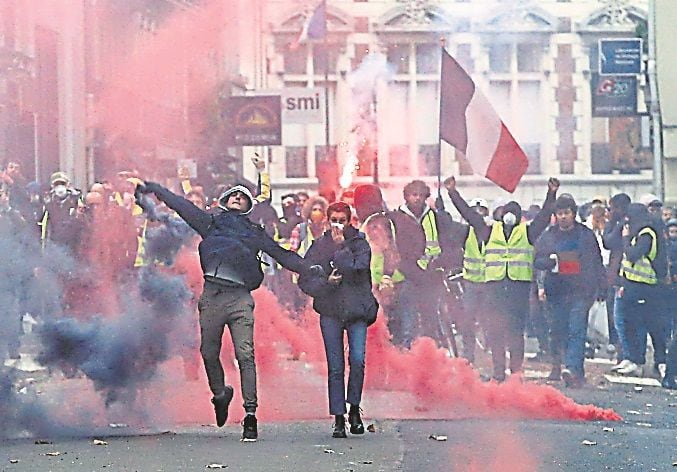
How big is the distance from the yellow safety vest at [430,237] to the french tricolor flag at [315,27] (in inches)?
71.8

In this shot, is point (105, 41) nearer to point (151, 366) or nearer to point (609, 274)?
point (151, 366)

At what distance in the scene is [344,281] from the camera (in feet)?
34.9

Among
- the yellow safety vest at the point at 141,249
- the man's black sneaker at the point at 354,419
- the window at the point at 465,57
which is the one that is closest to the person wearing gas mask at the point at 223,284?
the man's black sneaker at the point at 354,419

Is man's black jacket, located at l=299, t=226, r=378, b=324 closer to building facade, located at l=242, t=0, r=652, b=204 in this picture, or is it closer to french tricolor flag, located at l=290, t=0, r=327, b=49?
building facade, located at l=242, t=0, r=652, b=204

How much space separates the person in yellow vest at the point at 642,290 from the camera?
1516 centimetres

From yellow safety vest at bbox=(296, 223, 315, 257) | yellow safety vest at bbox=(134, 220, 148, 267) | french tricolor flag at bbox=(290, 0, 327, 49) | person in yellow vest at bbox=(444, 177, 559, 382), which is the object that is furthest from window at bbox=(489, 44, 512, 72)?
yellow safety vest at bbox=(134, 220, 148, 267)

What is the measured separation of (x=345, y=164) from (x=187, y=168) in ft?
5.80

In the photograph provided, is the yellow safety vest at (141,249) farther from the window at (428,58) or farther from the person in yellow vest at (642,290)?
the person in yellow vest at (642,290)

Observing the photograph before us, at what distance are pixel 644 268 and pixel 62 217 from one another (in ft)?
17.6

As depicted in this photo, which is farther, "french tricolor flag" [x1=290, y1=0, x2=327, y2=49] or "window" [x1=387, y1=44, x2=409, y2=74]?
"window" [x1=387, y1=44, x2=409, y2=74]

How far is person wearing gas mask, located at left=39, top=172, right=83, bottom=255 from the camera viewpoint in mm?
11984

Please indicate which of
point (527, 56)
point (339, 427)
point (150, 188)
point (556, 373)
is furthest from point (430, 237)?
point (150, 188)

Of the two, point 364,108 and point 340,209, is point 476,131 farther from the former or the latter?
point 340,209

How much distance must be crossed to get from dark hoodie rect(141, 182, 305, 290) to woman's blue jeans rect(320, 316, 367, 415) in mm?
524
